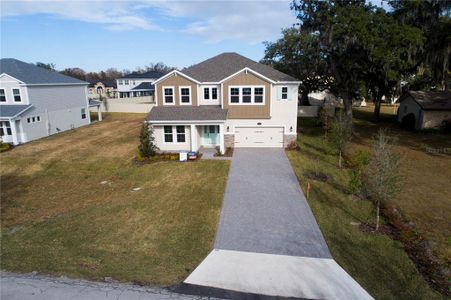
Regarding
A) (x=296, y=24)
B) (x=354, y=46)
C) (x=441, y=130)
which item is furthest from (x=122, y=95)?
(x=441, y=130)

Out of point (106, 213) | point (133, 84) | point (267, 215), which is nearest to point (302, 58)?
point (267, 215)

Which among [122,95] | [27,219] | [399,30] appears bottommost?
[27,219]

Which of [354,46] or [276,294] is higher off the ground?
[354,46]

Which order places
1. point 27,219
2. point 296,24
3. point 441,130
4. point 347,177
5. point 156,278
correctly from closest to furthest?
point 156,278, point 27,219, point 347,177, point 296,24, point 441,130

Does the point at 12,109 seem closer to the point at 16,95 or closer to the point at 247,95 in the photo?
the point at 16,95

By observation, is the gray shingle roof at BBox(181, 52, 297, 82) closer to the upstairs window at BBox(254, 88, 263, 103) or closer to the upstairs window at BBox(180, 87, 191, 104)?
the upstairs window at BBox(180, 87, 191, 104)

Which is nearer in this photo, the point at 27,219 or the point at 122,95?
the point at 27,219

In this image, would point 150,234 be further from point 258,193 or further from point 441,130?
point 441,130
